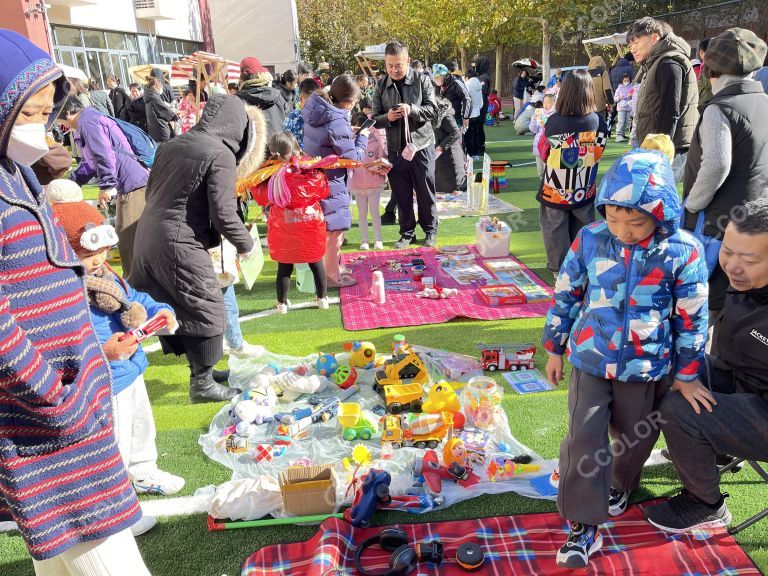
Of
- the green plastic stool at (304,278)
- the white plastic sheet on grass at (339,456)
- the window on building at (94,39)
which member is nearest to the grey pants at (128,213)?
the green plastic stool at (304,278)

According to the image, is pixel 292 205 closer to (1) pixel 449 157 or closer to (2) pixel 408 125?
(2) pixel 408 125

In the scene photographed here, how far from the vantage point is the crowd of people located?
1689 millimetres

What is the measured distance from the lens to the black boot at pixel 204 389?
409 cm

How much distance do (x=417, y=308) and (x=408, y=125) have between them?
2.42m

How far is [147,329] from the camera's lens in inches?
108

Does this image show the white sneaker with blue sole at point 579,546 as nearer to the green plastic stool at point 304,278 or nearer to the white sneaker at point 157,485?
the white sneaker at point 157,485

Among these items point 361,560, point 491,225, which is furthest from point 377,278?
point 361,560

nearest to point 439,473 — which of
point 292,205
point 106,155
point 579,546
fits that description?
point 579,546

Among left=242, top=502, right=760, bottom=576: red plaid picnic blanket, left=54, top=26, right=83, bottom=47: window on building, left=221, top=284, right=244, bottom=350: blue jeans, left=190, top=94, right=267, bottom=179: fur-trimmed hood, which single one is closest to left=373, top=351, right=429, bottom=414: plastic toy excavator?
left=242, top=502, right=760, bottom=576: red plaid picnic blanket

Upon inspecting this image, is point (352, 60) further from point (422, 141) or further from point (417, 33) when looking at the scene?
point (422, 141)

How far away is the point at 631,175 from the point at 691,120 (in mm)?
3255

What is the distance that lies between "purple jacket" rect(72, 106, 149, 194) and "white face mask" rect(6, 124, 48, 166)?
384 centimetres

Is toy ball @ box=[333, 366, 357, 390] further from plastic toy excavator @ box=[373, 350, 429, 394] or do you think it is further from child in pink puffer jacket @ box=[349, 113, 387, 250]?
child in pink puffer jacket @ box=[349, 113, 387, 250]

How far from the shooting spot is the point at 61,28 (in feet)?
65.1
